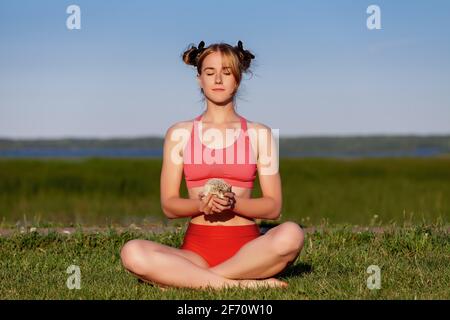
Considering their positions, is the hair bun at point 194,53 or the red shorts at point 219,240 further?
the hair bun at point 194,53

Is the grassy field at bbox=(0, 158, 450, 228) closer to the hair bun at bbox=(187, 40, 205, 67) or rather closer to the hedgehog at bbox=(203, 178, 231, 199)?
the hair bun at bbox=(187, 40, 205, 67)

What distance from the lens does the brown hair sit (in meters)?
6.18

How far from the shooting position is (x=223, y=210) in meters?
6.04

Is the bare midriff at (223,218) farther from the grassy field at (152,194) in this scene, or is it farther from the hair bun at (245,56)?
the grassy field at (152,194)

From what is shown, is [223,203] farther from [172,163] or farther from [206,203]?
[172,163]

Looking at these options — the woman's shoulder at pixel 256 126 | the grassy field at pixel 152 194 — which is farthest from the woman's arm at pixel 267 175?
the grassy field at pixel 152 194

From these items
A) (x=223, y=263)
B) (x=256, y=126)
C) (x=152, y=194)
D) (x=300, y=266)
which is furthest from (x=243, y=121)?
(x=152, y=194)

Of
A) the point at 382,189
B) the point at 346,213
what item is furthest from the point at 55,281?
the point at 382,189

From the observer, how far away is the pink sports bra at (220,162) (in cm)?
607

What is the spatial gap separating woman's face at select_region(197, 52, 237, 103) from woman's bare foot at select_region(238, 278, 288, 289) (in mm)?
1343

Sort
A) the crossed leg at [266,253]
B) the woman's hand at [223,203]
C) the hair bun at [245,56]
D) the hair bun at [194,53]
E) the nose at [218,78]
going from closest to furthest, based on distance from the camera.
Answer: the woman's hand at [223,203]
the crossed leg at [266,253]
the nose at [218,78]
the hair bun at [245,56]
the hair bun at [194,53]

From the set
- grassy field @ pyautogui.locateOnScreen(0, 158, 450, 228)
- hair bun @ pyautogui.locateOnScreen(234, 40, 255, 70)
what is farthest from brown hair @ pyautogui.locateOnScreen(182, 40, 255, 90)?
grassy field @ pyautogui.locateOnScreen(0, 158, 450, 228)

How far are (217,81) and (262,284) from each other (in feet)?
4.99

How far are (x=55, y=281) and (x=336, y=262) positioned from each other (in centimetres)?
257
